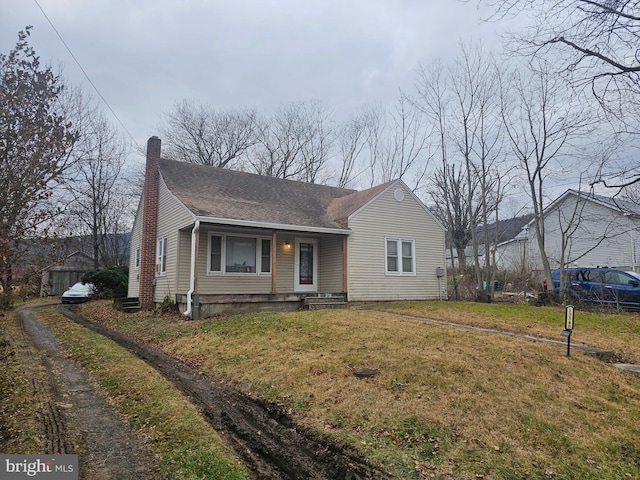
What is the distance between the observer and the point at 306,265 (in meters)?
15.5

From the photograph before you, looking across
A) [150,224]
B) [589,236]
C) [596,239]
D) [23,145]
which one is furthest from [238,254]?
[589,236]

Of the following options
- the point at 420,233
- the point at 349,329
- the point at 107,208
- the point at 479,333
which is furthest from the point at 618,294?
the point at 107,208

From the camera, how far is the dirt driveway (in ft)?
11.5

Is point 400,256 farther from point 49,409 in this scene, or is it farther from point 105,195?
point 105,195

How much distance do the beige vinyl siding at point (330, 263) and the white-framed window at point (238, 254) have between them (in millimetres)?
2294

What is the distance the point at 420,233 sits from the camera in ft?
54.4

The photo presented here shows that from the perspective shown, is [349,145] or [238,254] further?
[349,145]

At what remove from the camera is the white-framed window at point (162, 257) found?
14.2 metres

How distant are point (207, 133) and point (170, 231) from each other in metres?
20.8

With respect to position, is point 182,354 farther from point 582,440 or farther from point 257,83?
point 257,83

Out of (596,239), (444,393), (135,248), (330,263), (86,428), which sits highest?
(596,239)

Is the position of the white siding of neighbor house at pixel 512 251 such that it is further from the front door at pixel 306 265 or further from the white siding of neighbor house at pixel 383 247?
the front door at pixel 306 265

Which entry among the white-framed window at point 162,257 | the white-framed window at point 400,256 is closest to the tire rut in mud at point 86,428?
the white-framed window at point 162,257

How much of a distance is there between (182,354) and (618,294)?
14.8 meters
